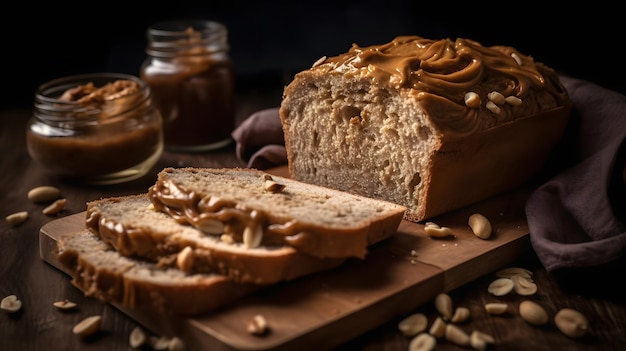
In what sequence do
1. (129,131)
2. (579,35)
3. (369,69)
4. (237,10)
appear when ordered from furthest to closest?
(237,10) → (579,35) → (129,131) → (369,69)

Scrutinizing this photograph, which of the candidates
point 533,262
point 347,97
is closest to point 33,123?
point 347,97

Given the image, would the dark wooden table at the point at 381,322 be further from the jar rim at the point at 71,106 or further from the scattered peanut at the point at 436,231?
the jar rim at the point at 71,106

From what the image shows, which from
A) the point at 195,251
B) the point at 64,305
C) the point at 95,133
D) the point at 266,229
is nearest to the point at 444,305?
the point at 266,229

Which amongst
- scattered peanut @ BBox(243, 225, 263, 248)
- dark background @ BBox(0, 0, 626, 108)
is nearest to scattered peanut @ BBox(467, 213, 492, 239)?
scattered peanut @ BBox(243, 225, 263, 248)

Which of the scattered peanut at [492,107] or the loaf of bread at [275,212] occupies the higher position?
the scattered peanut at [492,107]

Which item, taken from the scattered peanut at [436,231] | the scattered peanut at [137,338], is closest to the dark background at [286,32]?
the scattered peanut at [436,231]

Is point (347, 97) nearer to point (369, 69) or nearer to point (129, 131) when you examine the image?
point (369, 69)
